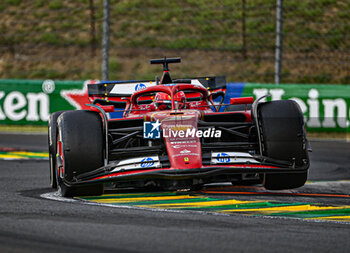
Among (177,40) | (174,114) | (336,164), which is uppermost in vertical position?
(177,40)

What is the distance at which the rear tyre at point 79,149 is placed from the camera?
6564 millimetres

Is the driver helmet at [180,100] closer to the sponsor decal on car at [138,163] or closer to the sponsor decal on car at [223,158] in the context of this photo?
the sponsor decal on car at [223,158]

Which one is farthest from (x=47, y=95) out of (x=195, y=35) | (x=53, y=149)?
(x=195, y=35)

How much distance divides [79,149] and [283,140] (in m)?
1.97

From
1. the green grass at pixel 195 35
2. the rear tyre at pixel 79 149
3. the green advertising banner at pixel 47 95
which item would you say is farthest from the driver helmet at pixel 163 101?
the green grass at pixel 195 35

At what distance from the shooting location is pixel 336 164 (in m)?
10.6

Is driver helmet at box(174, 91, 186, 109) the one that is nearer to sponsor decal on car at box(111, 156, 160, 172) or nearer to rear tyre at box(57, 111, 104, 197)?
rear tyre at box(57, 111, 104, 197)

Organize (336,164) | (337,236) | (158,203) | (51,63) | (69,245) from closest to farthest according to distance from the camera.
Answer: (69,245) → (337,236) → (158,203) → (336,164) → (51,63)

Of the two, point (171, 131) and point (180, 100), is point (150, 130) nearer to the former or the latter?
point (171, 131)

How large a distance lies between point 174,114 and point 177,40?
70.4ft

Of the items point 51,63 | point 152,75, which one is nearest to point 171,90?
point 152,75

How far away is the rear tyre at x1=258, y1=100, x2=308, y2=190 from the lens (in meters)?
6.87

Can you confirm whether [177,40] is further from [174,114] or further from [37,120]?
[174,114]

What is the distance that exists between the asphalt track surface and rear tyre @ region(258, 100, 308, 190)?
20 cm
